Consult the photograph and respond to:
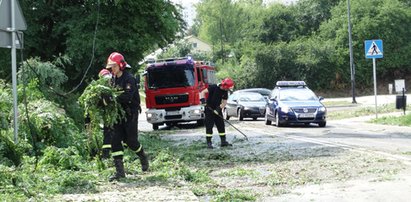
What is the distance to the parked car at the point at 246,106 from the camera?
26469mm

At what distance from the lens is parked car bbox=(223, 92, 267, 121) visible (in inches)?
1042

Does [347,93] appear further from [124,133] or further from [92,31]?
[124,133]

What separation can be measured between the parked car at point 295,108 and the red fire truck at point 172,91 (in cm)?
315

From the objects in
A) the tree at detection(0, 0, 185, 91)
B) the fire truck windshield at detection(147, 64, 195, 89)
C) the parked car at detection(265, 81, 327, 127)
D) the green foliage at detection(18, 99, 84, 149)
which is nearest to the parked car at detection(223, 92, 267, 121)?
the parked car at detection(265, 81, 327, 127)

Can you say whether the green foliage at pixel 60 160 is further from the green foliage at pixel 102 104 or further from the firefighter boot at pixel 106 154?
the green foliage at pixel 102 104

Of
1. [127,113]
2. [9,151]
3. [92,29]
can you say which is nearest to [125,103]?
[127,113]

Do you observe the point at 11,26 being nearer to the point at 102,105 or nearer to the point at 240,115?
the point at 102,105

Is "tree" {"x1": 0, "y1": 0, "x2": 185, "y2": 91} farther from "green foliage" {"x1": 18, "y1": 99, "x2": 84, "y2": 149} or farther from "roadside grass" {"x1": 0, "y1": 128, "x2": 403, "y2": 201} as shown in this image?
"roadside grass" {"x1": 0, "y1": 128, "x2": 403, "y2": 201}

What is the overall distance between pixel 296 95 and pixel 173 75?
5.16 metres

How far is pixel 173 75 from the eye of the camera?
23.7m

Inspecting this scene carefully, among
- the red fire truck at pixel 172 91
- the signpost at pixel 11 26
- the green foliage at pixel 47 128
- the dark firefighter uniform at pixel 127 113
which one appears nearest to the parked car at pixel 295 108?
the red fire truck at pixel 172 91

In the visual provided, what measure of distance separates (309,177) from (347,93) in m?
47.5

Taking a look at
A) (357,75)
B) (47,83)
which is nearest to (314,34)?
(357,75)

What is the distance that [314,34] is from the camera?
59.6 metres
